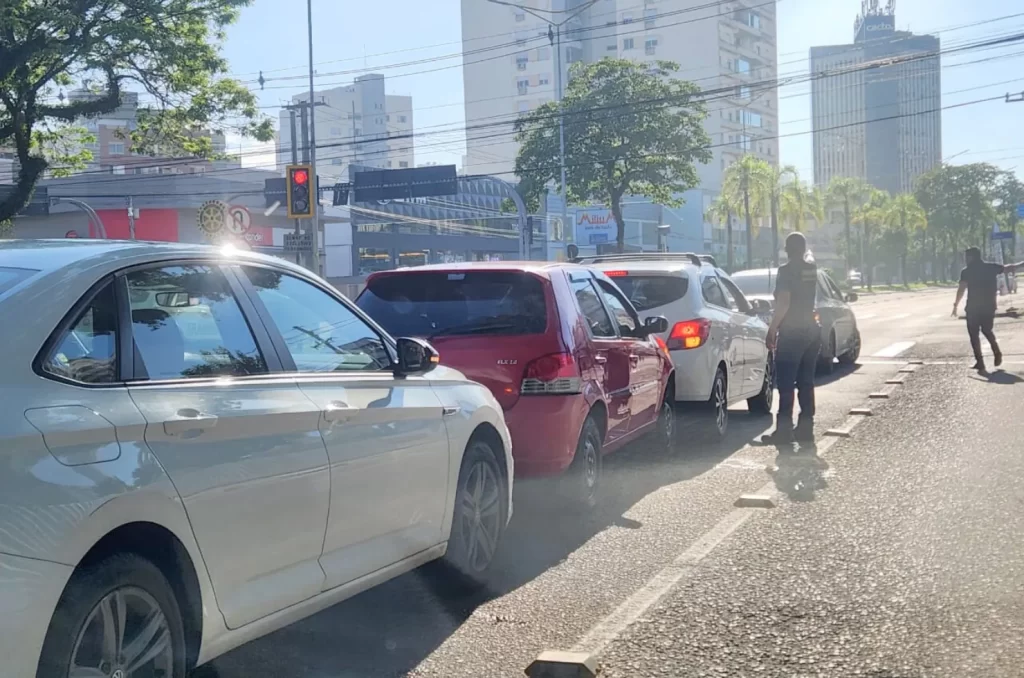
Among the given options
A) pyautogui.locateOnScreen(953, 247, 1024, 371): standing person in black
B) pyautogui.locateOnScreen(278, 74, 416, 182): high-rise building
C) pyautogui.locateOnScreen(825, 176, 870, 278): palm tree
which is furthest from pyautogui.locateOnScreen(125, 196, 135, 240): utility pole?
pyautogui.locateOnScreen(278, 74, 416, 182): high-rise building

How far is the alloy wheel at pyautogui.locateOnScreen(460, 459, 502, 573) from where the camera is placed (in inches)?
229

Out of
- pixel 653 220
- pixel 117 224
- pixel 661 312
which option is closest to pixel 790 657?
pixel 661 312

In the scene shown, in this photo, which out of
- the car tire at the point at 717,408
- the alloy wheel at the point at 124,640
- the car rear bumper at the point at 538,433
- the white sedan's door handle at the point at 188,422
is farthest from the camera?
the car tire at the point at 717,408

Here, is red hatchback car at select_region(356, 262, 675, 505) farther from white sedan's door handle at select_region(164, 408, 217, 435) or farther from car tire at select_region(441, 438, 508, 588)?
white sedan's door handle at select_region(164, 408, 217, 435)

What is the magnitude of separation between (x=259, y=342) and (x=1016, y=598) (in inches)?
141

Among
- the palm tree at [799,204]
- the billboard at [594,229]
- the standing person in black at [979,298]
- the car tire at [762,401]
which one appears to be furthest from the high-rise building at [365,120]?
the car tire at [762,401]

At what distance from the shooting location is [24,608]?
298 cm

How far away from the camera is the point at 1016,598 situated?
5.45 meters

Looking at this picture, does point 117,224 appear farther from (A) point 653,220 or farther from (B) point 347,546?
(A) point 653,220

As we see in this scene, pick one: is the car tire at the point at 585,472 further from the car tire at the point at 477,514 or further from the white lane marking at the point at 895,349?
the white lane marking at the point at 895,349

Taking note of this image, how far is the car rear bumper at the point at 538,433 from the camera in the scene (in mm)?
7031

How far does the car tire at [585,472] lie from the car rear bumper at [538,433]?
22 cm

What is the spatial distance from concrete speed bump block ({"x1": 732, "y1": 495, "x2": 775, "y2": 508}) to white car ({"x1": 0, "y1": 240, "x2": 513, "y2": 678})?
9.98 feet

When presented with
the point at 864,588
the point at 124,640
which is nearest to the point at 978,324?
the point at 864,588
